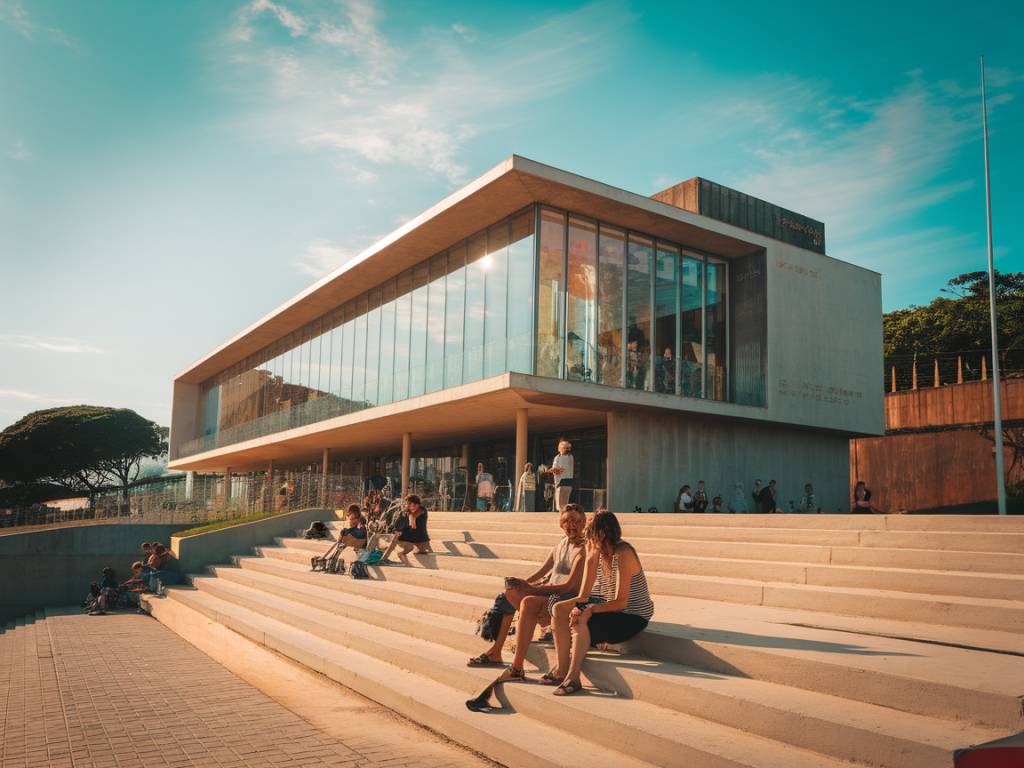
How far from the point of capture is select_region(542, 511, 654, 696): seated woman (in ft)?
20.5

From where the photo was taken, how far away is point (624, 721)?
5.27 meters

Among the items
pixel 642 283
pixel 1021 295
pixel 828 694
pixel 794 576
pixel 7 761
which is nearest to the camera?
pixel 828 694

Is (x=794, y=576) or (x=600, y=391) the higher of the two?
(x=600, y=391)

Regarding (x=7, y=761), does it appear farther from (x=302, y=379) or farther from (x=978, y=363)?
(x=978, y=363)

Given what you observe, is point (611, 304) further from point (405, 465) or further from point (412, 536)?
point (412, 536)

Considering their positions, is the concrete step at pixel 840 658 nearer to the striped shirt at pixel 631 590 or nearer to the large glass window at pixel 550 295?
the striped shirt at pixel 631 590

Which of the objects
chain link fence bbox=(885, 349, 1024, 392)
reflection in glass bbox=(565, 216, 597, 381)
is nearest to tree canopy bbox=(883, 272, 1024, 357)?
chain link fence bbox=(885, 349, 1024, 392)

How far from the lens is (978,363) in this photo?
38.7 meters

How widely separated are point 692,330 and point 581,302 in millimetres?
4187

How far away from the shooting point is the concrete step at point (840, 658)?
4.42 metres

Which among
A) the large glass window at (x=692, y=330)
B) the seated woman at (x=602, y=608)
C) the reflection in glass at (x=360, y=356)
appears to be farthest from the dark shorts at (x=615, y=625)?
the reflection in glass at (x=360, y=356)

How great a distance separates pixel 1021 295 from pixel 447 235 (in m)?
29.3

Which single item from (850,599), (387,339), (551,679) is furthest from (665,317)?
(551,679)

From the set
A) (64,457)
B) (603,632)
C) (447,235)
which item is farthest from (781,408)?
(64,457)
